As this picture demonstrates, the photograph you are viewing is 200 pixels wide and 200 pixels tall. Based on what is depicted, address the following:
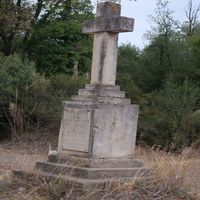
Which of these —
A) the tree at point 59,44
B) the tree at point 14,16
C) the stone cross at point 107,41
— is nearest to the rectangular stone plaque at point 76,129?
the stone cross at point 107,41

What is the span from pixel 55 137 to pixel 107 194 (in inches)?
530

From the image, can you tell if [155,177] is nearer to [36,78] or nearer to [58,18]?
[36,78]

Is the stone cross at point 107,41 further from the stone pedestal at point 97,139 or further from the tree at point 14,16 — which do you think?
the tree at point 14,16

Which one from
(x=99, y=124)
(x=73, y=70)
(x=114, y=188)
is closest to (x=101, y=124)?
(x=99, y=124)

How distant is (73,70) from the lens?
1491 inches

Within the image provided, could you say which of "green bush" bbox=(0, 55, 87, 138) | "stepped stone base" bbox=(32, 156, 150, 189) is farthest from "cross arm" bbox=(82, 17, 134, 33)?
"green bush" bbox=(0, 55, 87, 138)

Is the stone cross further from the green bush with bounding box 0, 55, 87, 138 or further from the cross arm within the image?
the green bush with bounding box 0, 55, 87, 138

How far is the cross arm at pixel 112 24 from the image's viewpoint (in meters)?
11.5

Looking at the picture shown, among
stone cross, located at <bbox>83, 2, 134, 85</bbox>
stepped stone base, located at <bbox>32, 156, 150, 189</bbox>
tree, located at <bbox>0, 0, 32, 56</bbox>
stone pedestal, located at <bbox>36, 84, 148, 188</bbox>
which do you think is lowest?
stepped stone base, located at <bbox>32, 156, 150, 189</bbox>

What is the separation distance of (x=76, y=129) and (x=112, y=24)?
219 cm

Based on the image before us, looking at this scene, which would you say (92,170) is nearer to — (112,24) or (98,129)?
(98,129)

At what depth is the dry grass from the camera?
9.96 meters

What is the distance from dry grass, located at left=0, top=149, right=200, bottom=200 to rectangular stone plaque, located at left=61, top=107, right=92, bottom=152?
0.95 metres

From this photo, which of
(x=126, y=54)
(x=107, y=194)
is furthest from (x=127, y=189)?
(x=126, y=54)
